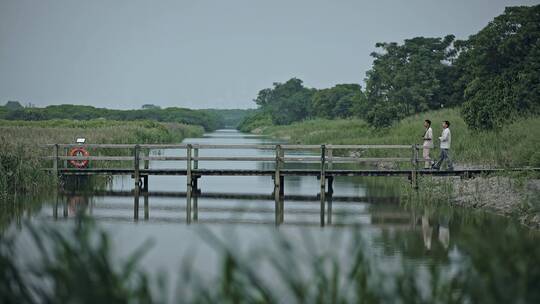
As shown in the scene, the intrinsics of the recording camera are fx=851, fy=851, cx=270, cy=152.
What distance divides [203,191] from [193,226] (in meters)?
7.96

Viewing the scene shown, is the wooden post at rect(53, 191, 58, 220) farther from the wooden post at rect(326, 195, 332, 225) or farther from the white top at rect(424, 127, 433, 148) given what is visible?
the white top at rect(424, 127, 433, 148)

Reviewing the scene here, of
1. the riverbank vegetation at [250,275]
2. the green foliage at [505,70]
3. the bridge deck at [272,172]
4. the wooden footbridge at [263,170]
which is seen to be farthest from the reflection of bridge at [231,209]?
the riverbank vegetation at [250,275]

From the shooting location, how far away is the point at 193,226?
59.5 ft

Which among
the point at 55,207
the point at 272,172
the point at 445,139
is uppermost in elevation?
the point at 445,139

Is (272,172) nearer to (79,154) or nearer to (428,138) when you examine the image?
(428,138)

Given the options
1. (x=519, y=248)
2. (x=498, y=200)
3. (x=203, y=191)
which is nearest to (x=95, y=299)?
(x=519, y=248)

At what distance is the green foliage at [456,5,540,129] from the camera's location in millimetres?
31547

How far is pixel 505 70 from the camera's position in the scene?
41.8 m

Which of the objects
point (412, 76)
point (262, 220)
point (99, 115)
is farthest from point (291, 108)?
point (262, 220)

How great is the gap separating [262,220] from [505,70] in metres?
26.0

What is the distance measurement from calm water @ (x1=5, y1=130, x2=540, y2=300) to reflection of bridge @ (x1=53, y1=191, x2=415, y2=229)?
24 millimetres

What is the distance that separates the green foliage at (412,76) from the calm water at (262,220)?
86.8 ft

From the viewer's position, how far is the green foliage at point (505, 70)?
104 feet

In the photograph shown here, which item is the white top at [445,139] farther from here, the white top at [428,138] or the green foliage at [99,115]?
the green foliage at [99,115]
